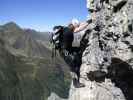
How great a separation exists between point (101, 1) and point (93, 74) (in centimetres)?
254

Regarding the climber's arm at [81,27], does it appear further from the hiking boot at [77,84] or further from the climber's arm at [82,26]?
the hiking boot at [77,84]

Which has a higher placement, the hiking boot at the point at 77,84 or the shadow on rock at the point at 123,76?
the shadow on rock at the point at 123,76

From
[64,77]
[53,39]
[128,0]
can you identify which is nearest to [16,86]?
[64,77]

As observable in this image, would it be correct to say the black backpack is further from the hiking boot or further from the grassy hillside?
the grassy hillside

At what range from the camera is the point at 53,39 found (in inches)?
484

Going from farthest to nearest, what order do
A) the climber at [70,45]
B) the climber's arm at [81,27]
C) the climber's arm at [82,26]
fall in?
the climber at [70,45] < the climber's arm at [81,27] < the climber's arm at [82,26]

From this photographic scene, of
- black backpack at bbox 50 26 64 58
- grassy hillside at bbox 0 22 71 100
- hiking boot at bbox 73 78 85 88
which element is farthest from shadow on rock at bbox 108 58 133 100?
grassy hillside at bbox 0 22 71 100

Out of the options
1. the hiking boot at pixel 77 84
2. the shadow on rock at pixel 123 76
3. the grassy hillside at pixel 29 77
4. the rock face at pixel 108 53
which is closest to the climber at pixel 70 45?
the hiking boot at pixel 77 84

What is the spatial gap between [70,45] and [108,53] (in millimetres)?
2768

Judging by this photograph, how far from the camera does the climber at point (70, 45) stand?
474 inches

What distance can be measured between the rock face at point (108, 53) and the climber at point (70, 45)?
25.7 inches

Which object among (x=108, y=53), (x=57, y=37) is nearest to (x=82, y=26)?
(x=57, y=37)

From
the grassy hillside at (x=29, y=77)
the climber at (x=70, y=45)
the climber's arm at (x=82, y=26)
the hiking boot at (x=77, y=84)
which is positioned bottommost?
the grassy hillside at (x=29, y=77)

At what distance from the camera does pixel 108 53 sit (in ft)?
32.1
